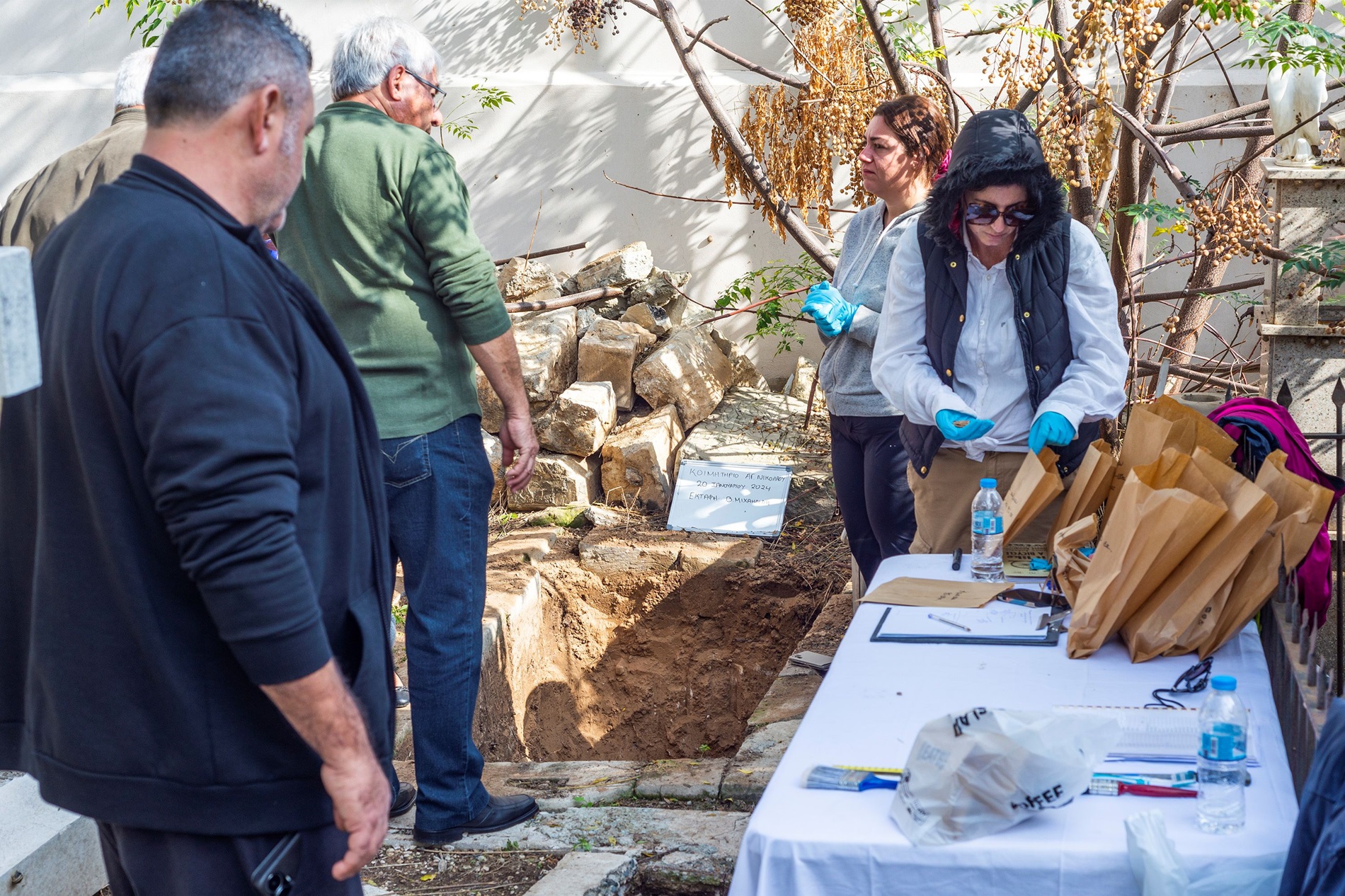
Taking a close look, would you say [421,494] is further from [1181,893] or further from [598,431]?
[598,431]

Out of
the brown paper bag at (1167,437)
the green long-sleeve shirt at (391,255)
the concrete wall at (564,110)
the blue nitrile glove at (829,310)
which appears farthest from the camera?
the concrete wall at (564,110)

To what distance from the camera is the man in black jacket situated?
128 centimetres

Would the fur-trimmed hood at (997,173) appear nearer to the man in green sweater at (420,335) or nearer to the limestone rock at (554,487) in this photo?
the man in green sweater at (420,335)

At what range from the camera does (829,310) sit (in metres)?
3.45

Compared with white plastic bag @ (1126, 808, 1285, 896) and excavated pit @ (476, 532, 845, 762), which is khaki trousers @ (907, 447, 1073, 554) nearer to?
white plastic bag @ (1126, 808, 1285, 896)

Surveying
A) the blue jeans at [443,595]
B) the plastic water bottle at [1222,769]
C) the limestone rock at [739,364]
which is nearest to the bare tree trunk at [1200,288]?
the limestone rock at [739,364]

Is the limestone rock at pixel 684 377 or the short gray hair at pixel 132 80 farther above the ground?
the short gray hair at pixel 132 80

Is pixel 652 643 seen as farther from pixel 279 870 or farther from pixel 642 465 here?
pixel 279 870

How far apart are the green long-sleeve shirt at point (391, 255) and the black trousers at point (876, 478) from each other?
1.32m

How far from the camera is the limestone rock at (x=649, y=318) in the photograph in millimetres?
6418

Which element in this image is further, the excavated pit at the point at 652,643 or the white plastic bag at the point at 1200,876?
the excavated pit at the point at 652,643

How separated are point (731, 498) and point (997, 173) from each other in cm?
303

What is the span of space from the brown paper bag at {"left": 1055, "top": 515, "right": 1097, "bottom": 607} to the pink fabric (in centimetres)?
40

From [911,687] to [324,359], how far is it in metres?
1.20
